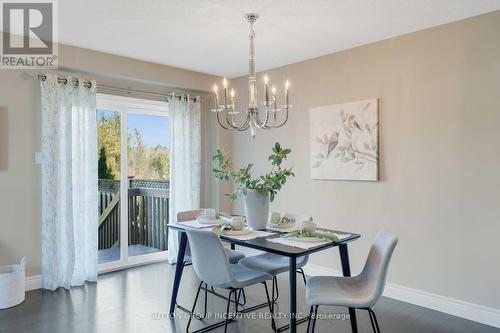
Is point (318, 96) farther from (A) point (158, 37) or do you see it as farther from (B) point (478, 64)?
(A) point (158, 37)

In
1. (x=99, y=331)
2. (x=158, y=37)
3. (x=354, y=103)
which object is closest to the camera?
(x=99, y=331)

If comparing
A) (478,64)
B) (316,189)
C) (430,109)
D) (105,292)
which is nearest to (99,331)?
(105,292)

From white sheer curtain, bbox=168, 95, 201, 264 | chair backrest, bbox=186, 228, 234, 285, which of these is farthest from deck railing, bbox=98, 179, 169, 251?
chair backrest, bbox=186, 228, 234, 285

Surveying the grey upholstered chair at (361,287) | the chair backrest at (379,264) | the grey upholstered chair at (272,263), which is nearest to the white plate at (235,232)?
the grey upholstered chair at (272,263)

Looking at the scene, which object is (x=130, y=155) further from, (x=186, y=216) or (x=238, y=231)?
(x=238, y=231)

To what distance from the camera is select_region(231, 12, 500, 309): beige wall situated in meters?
2.95

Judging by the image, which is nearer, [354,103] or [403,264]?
[403,264]

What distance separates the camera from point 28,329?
2807 millimetres

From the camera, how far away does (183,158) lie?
4.81 meters

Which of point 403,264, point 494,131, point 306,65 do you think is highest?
point 306,65

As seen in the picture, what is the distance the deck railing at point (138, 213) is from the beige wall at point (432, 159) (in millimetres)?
2154

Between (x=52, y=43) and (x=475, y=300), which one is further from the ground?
(x=52, y=43)

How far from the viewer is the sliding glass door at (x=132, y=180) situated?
4359 mm

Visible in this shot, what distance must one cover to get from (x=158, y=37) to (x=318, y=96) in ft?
6.04
